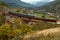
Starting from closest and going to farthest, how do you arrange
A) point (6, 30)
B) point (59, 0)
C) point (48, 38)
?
point (48, 38) → point (6, 30) → point (59, 0)

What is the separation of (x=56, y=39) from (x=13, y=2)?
108 metres

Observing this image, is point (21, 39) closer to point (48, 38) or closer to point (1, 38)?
point (48, 38)

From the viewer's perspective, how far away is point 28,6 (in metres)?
120

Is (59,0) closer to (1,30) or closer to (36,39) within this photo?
(1,30)

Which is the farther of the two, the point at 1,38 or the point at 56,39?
the point at 1,38

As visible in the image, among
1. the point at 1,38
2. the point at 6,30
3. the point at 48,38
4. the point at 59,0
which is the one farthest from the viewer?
the point at 59,0

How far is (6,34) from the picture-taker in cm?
1916

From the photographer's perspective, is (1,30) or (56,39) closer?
(56,39)

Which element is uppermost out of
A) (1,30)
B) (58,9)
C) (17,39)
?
(17,39)

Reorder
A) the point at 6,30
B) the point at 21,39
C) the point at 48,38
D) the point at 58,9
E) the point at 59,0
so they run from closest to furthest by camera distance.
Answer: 1. the point at 48,38
2. the point at 21,39
3. the point at 6,30
4. the point at 58,9
5. the point at 59,0

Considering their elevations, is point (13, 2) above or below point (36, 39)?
below

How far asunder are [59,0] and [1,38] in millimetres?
119079

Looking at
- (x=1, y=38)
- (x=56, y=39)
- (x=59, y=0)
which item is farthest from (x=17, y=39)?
(x=59, y=0)

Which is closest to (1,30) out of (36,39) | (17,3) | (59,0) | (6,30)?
(6,30)
